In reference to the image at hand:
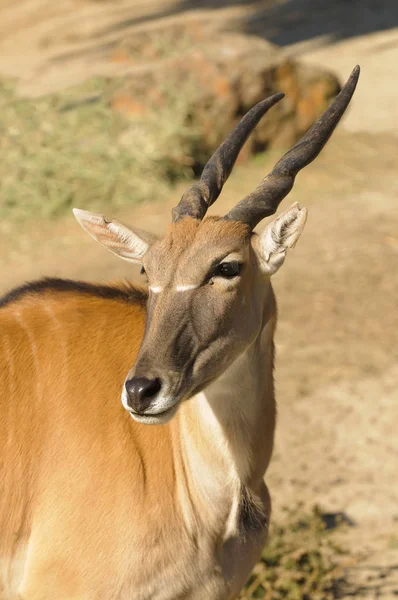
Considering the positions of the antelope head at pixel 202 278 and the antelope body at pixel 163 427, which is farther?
the antelope body at pixel 163 427

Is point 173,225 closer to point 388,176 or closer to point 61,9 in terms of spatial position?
point 388,176

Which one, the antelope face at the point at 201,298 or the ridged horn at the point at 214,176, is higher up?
the ridged horn at the point at 214,176

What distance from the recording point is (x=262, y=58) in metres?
11.8

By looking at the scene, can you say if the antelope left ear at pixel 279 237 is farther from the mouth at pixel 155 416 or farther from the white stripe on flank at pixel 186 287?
the mouth at pixel 155 416

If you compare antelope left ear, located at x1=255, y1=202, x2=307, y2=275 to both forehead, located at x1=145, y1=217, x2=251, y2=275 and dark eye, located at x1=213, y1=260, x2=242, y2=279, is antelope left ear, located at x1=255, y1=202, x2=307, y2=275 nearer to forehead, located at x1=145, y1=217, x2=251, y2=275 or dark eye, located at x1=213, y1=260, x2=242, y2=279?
forehead, located at x1=145, y1=217, x2=251, y2=275

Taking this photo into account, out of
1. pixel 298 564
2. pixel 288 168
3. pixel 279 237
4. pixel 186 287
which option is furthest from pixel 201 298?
pixel 298 564

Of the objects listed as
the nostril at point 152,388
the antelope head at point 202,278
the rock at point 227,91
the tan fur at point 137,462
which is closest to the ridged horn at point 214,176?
the antelope head at point 202,278

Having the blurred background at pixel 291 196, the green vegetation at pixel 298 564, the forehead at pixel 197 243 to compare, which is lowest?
the blurred background at pixel 291 196

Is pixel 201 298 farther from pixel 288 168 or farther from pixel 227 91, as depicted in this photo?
pixel 227 91

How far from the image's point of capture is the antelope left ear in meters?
3.47

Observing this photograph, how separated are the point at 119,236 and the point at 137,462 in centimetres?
84

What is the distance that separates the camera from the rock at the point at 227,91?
451 inches

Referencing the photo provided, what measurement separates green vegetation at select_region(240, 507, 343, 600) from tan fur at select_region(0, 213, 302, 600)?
1.11 metres

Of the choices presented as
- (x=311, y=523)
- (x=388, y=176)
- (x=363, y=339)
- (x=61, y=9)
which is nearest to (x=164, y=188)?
(x=388, y=176)
